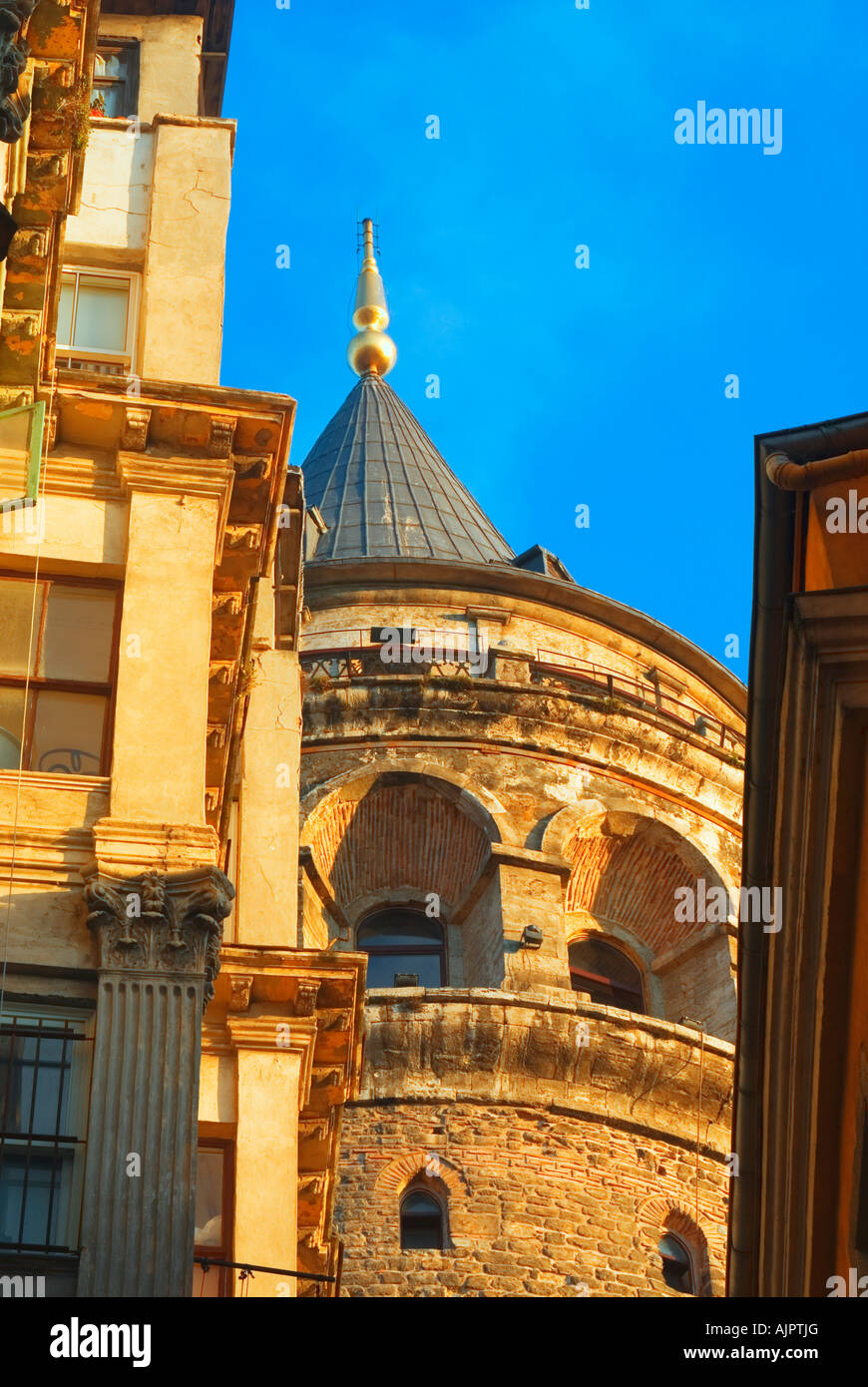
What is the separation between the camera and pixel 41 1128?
52.6 feet

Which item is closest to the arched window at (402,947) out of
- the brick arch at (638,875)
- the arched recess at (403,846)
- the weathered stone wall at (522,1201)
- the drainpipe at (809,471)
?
the arched recess at (403,846)

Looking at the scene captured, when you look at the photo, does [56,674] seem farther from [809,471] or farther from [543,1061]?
[543,1061]

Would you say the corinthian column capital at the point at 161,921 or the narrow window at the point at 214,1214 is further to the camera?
the narrow window at the point at 214,1214

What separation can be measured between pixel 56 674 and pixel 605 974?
2268 centimetres

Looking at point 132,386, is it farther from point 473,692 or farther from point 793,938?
point 473,692

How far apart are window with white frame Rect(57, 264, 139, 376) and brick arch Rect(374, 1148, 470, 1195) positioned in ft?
47.6

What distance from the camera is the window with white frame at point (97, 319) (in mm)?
21438

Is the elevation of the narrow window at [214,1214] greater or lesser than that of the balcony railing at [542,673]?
lesser

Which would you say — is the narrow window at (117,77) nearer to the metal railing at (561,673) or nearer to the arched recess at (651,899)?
the arched recess at (651,899)

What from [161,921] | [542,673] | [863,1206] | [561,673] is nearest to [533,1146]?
[542,673]

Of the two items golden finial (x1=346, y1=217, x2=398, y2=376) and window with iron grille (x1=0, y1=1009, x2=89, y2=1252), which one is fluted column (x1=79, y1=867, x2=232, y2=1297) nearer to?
window with iron grille (x1=0, y1=1009, x2=89, y2=1252)

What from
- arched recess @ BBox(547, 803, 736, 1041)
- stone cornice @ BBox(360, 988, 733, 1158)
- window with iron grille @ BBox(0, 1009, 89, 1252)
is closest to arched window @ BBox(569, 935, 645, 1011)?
arched recess @ BBox(547, 803, 736, 1041)

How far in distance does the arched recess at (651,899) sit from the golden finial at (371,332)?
18891 millimetres

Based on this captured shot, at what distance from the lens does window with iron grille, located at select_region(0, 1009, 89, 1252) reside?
15.6 m
